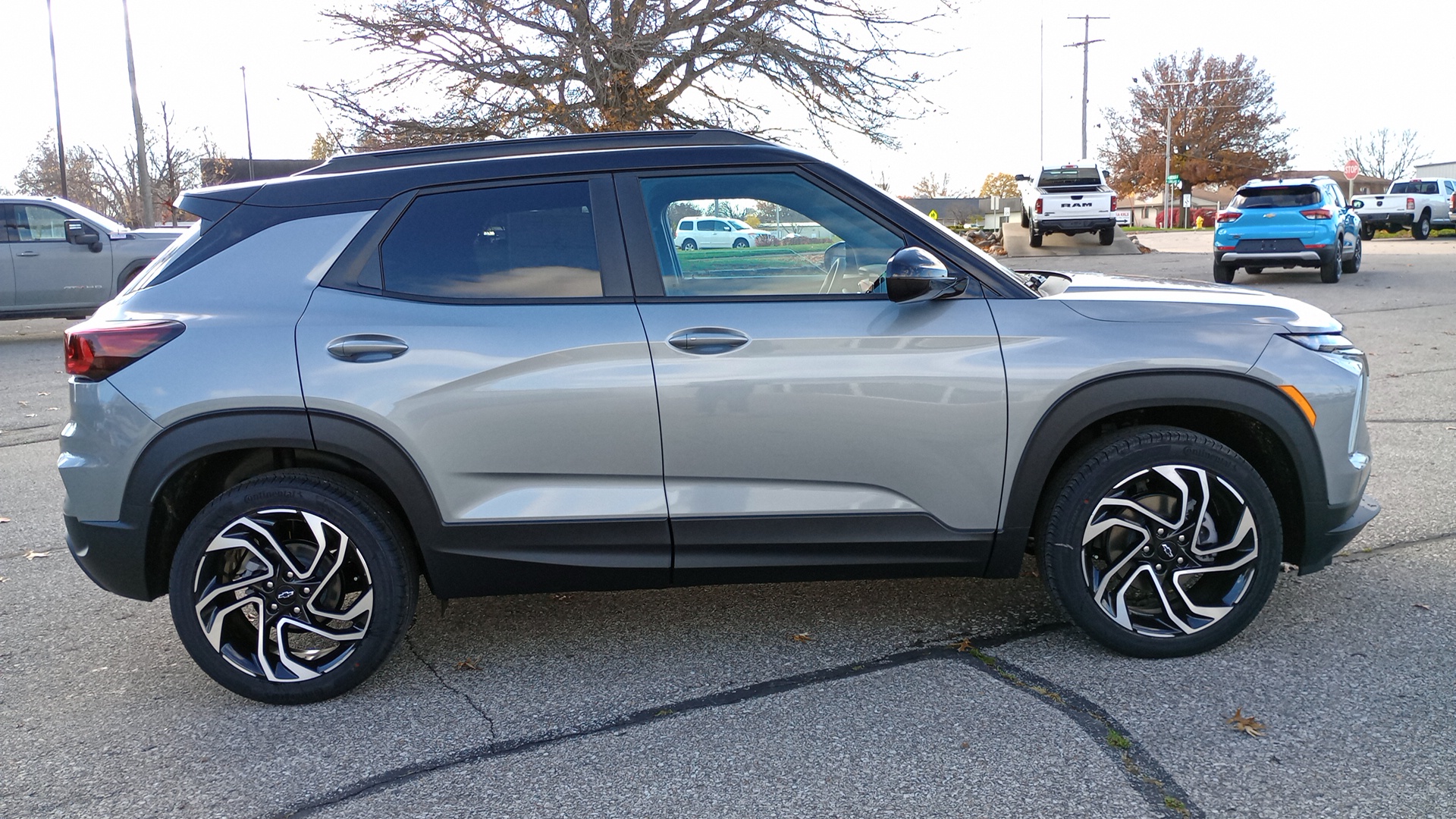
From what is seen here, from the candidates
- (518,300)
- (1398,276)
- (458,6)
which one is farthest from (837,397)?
(1398,276)

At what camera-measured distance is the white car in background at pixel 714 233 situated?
11.7ft

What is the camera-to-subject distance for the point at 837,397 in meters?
3.38

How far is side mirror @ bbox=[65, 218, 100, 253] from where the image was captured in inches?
569

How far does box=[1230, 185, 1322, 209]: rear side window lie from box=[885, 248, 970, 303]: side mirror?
1524cm

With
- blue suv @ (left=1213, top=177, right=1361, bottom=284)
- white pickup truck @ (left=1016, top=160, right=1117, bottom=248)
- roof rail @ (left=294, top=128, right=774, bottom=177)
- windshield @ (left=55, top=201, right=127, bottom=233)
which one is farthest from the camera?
white pickup truck @ (left=1016, top=160, right=1117, bottom=248)

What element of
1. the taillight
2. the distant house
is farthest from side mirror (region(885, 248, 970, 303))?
the distant house

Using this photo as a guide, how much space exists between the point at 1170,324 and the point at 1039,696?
1.26 meters

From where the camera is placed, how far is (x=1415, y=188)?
33031mm

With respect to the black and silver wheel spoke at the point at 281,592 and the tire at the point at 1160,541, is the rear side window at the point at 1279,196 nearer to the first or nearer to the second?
the tire at the point at 1160,541

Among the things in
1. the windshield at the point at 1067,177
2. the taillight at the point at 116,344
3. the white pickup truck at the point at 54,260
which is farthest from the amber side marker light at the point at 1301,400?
the windshield at the point at 1067,177

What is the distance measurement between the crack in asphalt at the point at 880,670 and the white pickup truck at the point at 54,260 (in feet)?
43.7

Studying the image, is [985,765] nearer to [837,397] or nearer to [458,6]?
[837,397]

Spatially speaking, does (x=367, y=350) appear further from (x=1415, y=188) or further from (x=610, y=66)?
(x=1415, y=188)

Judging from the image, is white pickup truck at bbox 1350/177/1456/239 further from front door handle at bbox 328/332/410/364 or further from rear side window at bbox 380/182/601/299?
front door handle at bbox 328/332/410/364
